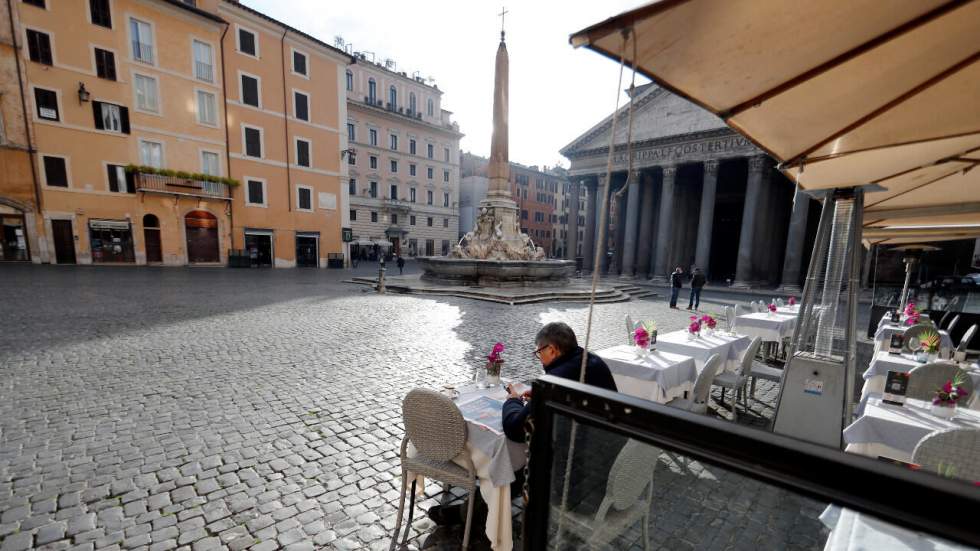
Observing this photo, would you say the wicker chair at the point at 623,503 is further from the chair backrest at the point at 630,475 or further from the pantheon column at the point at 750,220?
the pantheon column at the point at 750,220

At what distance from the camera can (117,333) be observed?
290 inches

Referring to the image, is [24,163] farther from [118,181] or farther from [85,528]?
[85,528]

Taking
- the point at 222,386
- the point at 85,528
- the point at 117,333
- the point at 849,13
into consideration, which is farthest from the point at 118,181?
the point at 849,13

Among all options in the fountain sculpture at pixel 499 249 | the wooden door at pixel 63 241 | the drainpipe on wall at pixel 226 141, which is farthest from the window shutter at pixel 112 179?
the fountain sculpture at pixel 499 249

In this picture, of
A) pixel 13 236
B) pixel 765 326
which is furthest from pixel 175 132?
pixel 765 326

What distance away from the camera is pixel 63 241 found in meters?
19.7

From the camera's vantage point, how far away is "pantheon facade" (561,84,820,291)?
2212cm

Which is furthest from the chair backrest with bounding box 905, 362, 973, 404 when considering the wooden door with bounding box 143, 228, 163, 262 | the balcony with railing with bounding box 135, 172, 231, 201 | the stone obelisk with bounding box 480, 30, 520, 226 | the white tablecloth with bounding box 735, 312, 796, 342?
the wooden door with bounding box 143, 228, 163, 262

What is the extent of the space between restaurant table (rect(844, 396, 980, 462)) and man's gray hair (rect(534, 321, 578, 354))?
2.46 meters

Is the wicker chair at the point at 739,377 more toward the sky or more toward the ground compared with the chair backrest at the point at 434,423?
more toward the ground

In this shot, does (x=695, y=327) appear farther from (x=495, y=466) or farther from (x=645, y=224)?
(x=645, y=224)

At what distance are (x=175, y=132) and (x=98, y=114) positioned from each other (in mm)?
3004

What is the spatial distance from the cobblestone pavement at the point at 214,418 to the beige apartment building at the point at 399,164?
26.7 meters

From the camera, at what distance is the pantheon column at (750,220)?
2183 cm
